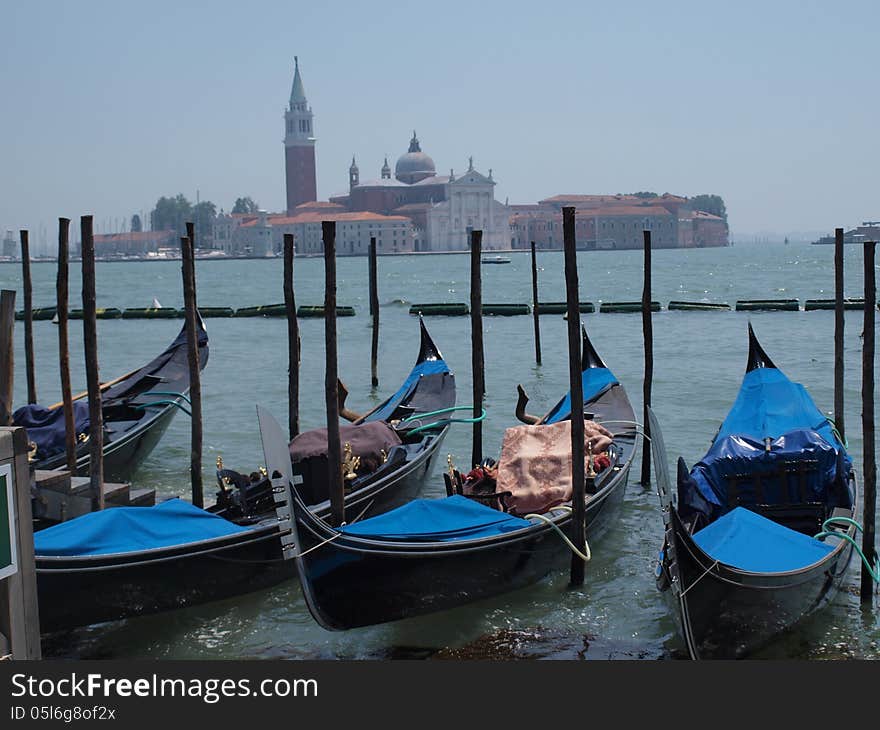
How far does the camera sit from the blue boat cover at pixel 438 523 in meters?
3.42

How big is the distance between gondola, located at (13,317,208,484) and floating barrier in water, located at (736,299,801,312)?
1161 cm

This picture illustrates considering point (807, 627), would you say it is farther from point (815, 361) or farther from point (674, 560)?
point (815, 361)

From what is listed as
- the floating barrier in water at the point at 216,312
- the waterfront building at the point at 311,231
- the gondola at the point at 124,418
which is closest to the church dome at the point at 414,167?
the waterfront building at the point at 311,231

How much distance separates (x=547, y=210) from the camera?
69125mm

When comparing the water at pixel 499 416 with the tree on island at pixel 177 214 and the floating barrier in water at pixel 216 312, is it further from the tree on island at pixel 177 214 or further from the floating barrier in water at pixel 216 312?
the tree on island at pixel 177 214

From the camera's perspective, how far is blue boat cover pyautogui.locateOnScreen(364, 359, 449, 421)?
18.8 feet

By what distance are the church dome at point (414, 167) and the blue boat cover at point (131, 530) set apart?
67.3 m

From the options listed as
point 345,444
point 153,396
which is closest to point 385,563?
point 345,444

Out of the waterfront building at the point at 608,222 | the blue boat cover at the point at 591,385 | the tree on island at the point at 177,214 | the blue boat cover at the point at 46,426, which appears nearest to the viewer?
the blue boat cover at the point at 46,426

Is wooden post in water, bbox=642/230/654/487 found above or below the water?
above

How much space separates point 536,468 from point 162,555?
4.57ft

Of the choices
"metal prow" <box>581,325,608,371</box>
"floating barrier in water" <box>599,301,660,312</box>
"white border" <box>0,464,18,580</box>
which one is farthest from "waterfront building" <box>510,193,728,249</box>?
"white border" <box>0,464,18,580</box>

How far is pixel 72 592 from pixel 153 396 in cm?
284

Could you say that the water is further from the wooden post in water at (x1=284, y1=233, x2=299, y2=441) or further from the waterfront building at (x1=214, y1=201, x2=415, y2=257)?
the waterfront building at (x1=214, y1=201, x2=415, y2=257)
